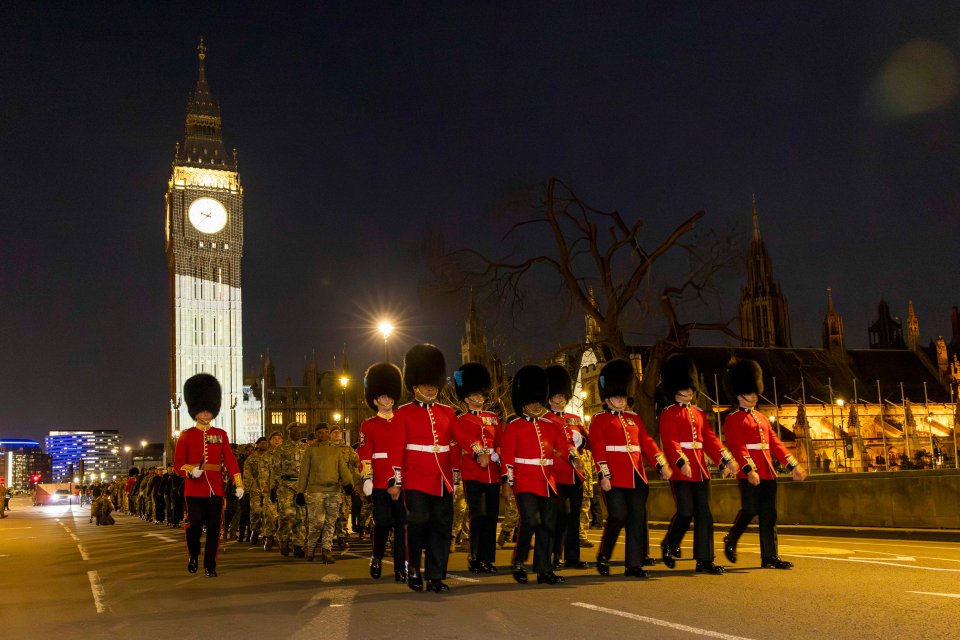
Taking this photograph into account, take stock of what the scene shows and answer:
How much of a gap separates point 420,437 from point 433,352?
1.14 m

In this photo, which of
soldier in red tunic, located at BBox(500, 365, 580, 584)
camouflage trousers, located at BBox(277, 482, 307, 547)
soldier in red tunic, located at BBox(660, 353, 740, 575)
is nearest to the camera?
soldier in red tunic, located at BBox(500, 365, 580, 584)

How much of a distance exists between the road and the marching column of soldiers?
373 millimetres

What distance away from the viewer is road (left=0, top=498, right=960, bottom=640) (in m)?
7.32

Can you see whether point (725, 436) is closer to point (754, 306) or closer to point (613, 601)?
point (613, 601)

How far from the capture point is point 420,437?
33.3 ft

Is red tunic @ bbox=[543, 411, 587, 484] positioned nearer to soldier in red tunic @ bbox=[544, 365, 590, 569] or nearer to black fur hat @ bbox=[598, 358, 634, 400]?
soldier in red tunic @ bbox=[544, 365, 590, 569]

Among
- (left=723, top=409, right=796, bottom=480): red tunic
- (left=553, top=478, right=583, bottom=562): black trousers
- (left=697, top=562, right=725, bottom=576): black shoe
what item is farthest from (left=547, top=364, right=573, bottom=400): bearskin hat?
(left=697, top=562, right=725, bottom=576): black shoe

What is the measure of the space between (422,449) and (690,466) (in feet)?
9.69

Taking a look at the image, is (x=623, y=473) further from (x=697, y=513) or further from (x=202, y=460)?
(x=202, y=460)

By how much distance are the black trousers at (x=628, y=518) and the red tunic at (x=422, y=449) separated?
1792 mm

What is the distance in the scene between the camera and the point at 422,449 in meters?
10.1

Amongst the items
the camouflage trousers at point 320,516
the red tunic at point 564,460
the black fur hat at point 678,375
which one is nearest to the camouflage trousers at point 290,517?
the camouflage trousers at point 320,516

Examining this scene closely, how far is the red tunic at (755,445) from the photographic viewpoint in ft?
36.1

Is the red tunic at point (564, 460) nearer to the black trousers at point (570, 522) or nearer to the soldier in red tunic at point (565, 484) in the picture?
the soldier in red tunic at point (565, 484)
